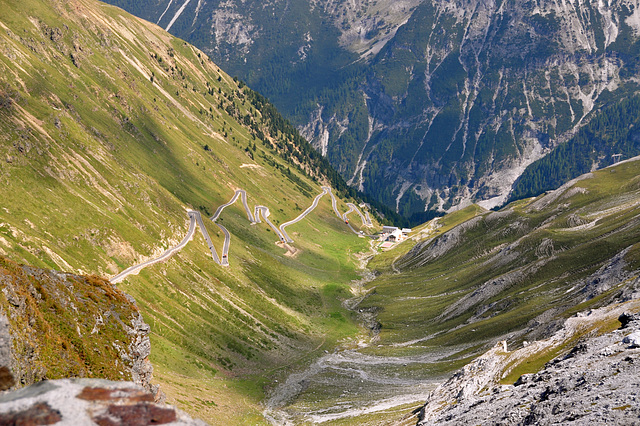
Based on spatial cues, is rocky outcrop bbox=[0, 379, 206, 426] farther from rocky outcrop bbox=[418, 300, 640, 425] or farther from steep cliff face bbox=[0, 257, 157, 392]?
rocky outcrop bbox=[418, 300, 640, 425]

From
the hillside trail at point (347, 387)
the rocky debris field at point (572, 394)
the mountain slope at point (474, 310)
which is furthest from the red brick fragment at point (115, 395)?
the hillside trail at point (347, 387)

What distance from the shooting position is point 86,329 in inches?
1909

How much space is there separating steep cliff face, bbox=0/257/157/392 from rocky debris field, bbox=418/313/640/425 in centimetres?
3361

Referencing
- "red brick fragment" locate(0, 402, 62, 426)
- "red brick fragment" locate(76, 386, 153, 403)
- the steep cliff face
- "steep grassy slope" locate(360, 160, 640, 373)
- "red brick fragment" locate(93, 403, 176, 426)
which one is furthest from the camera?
"steep grassy slope" locate(360, 160, 640, 373)

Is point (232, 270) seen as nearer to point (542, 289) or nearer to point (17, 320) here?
point (542, 289)

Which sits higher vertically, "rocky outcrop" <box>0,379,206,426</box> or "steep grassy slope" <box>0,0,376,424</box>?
"steep grassy slope" <box>0,0,376,424</box>

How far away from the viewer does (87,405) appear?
15500 mm

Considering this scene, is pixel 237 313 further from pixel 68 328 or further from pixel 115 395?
pixel 115 395

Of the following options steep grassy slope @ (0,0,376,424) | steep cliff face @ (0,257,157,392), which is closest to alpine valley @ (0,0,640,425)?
steep cliff face @ (0,257,157,392)

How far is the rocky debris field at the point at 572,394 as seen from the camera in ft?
124

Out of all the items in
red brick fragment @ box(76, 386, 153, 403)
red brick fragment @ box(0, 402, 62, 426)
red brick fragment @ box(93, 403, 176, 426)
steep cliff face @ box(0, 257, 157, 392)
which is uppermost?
steep cliff face @ box(0, 257, 157, 392)

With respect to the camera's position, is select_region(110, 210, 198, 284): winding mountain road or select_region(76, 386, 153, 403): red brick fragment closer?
select_region(76, 386, 153, 403): red brick fragment

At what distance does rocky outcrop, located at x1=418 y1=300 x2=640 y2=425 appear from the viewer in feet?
126

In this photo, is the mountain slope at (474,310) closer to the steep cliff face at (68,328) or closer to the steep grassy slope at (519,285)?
the steep grassy slope at (519,285)
